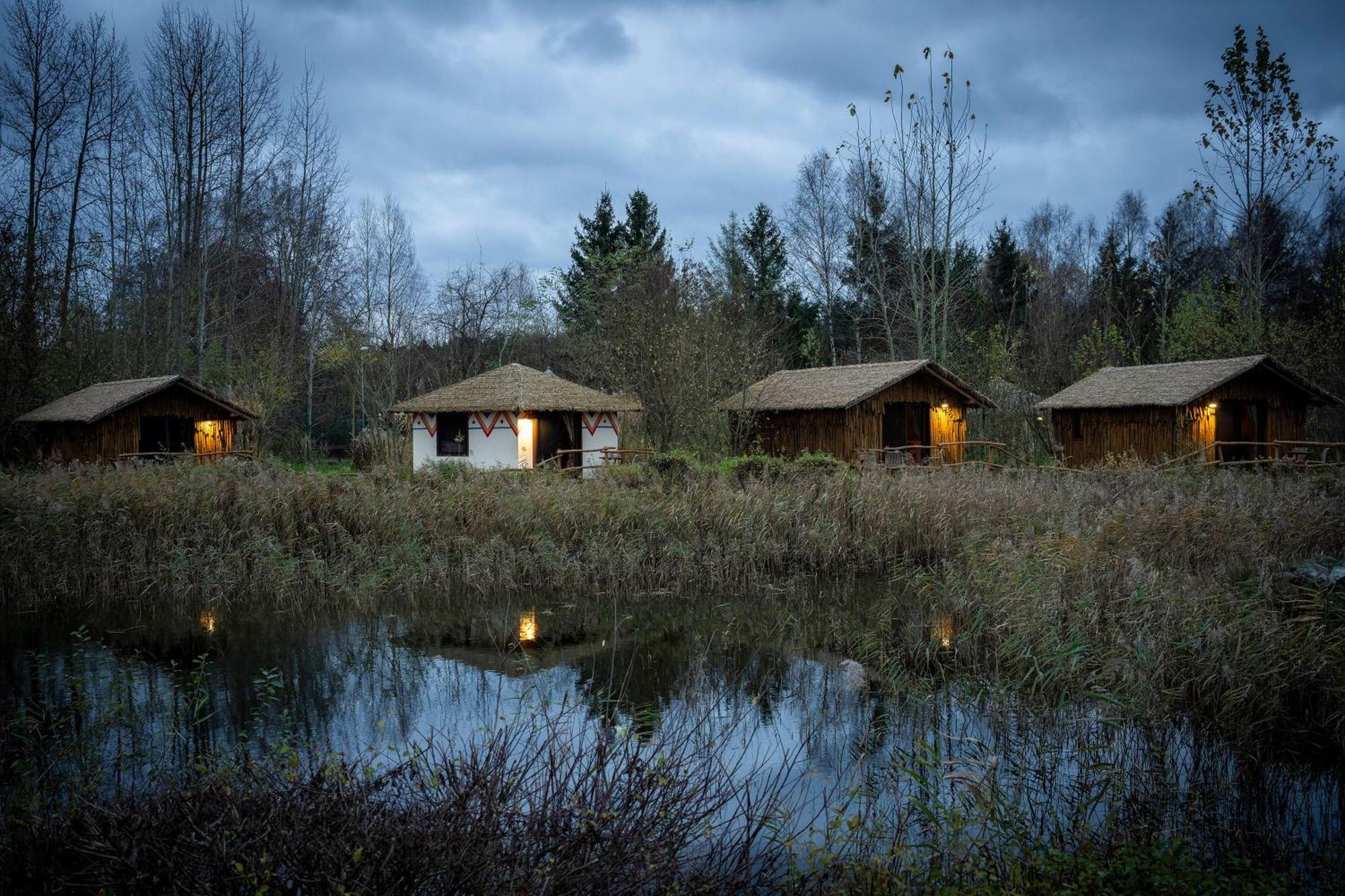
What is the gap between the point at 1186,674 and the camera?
630 cm

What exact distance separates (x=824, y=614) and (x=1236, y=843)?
218 inches

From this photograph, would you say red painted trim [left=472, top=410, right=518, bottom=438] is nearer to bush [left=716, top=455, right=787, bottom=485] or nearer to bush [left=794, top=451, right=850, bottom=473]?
bush [left=716, top=455, right=787, bottom=485]

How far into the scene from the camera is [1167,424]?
23844mm

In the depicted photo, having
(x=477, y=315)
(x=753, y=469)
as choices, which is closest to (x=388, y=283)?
(x=477, y=315)

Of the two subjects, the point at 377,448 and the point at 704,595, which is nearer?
the point at 704,595

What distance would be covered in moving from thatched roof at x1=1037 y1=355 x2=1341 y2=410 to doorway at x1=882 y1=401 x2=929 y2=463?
3632 millimetres

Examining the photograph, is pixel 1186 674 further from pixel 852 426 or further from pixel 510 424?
pixel 510 424

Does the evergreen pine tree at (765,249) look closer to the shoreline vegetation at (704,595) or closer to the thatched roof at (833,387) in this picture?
the thatched roof at (833,387)

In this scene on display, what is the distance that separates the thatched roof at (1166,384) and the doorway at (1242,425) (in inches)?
43.5

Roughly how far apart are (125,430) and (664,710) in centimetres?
2234

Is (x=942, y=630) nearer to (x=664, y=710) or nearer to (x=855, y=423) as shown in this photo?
(x=664, y=710)

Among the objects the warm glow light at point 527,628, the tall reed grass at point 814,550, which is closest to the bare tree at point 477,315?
the tall reed grass at point 814,550

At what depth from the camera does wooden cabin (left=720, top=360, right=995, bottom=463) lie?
80.4 feet

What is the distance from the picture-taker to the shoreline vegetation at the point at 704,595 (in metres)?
3.51
